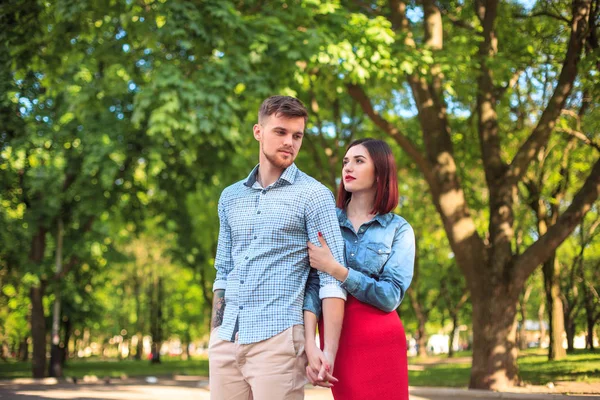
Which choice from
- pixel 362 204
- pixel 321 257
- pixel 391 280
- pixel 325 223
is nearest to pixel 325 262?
pixel 321 257

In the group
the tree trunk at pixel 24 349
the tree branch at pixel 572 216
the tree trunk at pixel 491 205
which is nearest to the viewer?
the tree branch at pixel 572 216

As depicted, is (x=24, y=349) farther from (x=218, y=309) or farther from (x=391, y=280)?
(x=391, y=280)

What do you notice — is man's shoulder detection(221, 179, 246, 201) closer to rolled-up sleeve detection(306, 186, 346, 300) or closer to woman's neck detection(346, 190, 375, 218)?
→ rolled-up sleeve detection(306, 186, 346, 300)

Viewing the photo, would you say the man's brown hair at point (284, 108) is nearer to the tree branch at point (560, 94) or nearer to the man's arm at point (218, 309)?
the man's arm at point (218, 309)

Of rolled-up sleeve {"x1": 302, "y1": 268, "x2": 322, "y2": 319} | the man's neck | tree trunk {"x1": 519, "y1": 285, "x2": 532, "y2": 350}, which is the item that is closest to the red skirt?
rolled-up sleeve {"x1": 302, "y1": 268, "x2": 322, "y2": 319}

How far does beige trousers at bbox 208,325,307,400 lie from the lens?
3.47 meters

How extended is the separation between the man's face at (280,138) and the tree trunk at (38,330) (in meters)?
25.3

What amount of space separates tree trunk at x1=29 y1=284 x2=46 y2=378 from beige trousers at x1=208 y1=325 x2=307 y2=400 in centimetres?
2521

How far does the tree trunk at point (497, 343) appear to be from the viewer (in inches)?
576

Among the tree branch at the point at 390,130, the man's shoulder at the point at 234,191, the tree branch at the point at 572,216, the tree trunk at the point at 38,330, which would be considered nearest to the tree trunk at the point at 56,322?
the tree trunk at the point at 38,330

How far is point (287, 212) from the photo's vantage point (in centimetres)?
364

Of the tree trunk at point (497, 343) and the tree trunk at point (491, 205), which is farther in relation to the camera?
the tree trunk at point (497, 343)

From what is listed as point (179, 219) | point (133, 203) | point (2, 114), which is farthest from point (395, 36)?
point (179, 219)

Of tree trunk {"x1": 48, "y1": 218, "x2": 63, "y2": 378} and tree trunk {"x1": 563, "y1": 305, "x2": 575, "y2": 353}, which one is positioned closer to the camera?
tree trunk {"x1": 48, "y1": 218, "x2": 63, "y2": 378}
